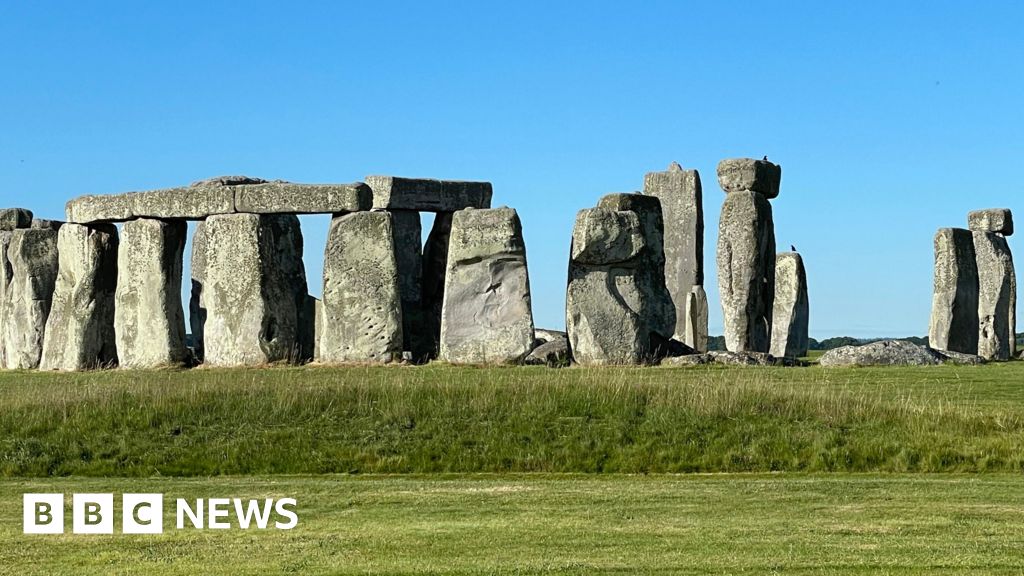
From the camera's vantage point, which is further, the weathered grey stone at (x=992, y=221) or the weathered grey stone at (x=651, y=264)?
the weathered grey stone at (x=992, y=221)

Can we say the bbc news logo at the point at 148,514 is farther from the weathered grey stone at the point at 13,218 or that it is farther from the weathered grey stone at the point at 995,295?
the weathered grey stone at the point at 995,295

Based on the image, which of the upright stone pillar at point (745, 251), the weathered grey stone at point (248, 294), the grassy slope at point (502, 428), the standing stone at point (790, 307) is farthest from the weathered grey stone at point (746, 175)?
the grassy slope at point (502, 428)

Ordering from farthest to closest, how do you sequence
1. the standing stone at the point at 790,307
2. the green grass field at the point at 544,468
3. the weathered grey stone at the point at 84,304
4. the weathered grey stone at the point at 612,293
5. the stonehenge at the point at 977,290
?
1. the standing stone at the point at 790,307
2. the stonehenge at the point at 977,290
3. the weathered grey stone at the point at 84,304
4. the weathered grey stone at the point at 612,293
5. the green grass field at the point at 544,468

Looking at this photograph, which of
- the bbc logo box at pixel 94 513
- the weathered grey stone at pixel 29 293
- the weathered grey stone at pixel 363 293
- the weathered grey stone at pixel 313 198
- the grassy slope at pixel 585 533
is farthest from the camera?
the weathered grey stone at pixel 29 293

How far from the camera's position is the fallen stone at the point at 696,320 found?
31.8 meters

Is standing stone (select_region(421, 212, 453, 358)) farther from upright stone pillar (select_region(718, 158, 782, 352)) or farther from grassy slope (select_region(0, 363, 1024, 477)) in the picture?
grassy slope (select_region(0, 363, 1024, 477))

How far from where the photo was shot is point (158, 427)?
58.0 feet

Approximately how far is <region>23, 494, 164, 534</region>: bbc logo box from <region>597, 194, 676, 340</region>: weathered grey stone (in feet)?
42.5

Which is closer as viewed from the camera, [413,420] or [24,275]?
[413,420]

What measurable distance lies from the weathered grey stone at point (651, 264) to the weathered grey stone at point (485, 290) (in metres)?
1.59

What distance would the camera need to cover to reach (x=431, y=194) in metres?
29.6

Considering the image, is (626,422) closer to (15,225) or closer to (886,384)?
(886,384)

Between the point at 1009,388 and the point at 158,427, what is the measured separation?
10494 millimetres

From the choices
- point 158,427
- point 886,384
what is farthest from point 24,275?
point 886,384
